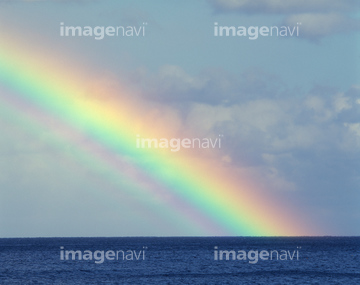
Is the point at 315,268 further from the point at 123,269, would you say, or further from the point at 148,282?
the point at 148,282

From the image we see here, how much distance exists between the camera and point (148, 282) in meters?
75.9

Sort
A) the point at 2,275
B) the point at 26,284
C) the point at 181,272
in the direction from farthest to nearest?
the point at 181,272 < the point at 2,275 < the point at 26,284

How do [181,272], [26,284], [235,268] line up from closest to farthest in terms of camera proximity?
[26,284], [181,272], [235,268]

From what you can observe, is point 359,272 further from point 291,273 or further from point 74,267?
point 74,267

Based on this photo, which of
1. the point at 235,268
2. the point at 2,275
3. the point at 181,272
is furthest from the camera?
the point at 235,268

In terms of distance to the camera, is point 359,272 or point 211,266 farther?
point 211,266

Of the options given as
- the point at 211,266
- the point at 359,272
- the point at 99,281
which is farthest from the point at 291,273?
the point at 99,281

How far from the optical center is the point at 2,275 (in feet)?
281

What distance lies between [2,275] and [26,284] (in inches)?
559

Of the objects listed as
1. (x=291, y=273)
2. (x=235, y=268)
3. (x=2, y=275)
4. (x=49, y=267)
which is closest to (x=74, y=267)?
(x=49, y=267)

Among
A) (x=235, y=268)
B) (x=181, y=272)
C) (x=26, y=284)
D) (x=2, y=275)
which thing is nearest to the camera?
(x=26, y=284)

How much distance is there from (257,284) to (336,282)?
31.7 feet

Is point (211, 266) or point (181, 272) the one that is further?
point (211, 266)

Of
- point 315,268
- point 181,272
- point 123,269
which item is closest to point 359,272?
point 315,268
